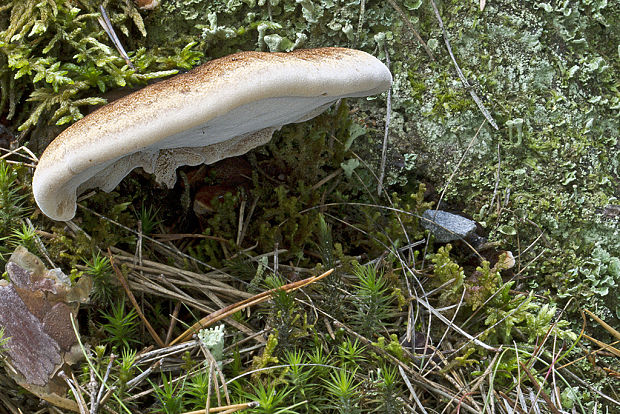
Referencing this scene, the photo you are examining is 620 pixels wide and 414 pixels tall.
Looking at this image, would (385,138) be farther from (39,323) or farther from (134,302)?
(39,323)

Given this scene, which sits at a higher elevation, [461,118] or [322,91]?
[322,91]

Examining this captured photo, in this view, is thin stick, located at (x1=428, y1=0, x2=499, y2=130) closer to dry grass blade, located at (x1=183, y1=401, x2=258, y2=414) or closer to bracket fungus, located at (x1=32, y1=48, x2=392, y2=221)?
bracket fungus, located at (x1=32, y1=48, x2=392, y2=221)

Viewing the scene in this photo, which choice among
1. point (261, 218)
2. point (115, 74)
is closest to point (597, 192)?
point (261, 218)

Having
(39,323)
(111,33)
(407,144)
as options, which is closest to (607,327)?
(407,144)

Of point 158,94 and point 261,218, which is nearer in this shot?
point 158,94

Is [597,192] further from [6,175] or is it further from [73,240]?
[6,175]

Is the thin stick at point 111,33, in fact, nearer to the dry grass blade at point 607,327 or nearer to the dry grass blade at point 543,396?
the dry grass blade at point 543,396
